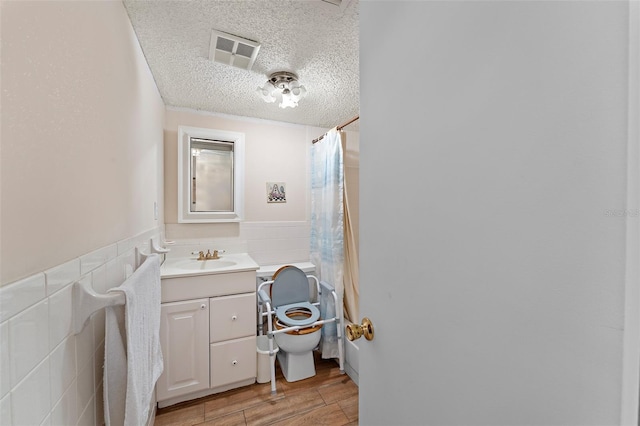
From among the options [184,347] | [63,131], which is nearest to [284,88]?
[63,131]

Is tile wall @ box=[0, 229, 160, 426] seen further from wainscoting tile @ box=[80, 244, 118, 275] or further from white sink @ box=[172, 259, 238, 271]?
white sink @ box=[172, 259, 238, 271]

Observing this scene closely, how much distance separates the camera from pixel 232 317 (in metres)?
1.74

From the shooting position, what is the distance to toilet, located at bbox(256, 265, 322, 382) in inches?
71.9

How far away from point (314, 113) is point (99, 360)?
209 cm

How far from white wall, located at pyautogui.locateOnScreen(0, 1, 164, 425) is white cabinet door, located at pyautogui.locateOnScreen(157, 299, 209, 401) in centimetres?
75

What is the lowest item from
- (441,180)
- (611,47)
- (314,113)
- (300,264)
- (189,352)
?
(189,352)

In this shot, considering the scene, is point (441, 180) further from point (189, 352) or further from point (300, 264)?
point (300, 264)

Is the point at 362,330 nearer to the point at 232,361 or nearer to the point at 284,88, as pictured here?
the point at 232,361

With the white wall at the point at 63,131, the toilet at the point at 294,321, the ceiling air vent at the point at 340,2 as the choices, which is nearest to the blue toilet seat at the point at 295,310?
the toilet at the point at 294,321

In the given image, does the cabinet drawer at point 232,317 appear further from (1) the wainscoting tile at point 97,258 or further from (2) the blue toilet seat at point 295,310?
(1) the wainscoting tile at point 97,258

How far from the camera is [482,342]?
42cm

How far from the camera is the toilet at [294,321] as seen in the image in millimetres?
1825

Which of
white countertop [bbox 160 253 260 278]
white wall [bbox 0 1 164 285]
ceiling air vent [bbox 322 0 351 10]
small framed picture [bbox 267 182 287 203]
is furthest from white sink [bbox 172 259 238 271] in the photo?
ceiling air vent [bbox 322 0 351 10]

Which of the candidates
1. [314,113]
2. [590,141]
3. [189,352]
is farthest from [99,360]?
[314,113]
